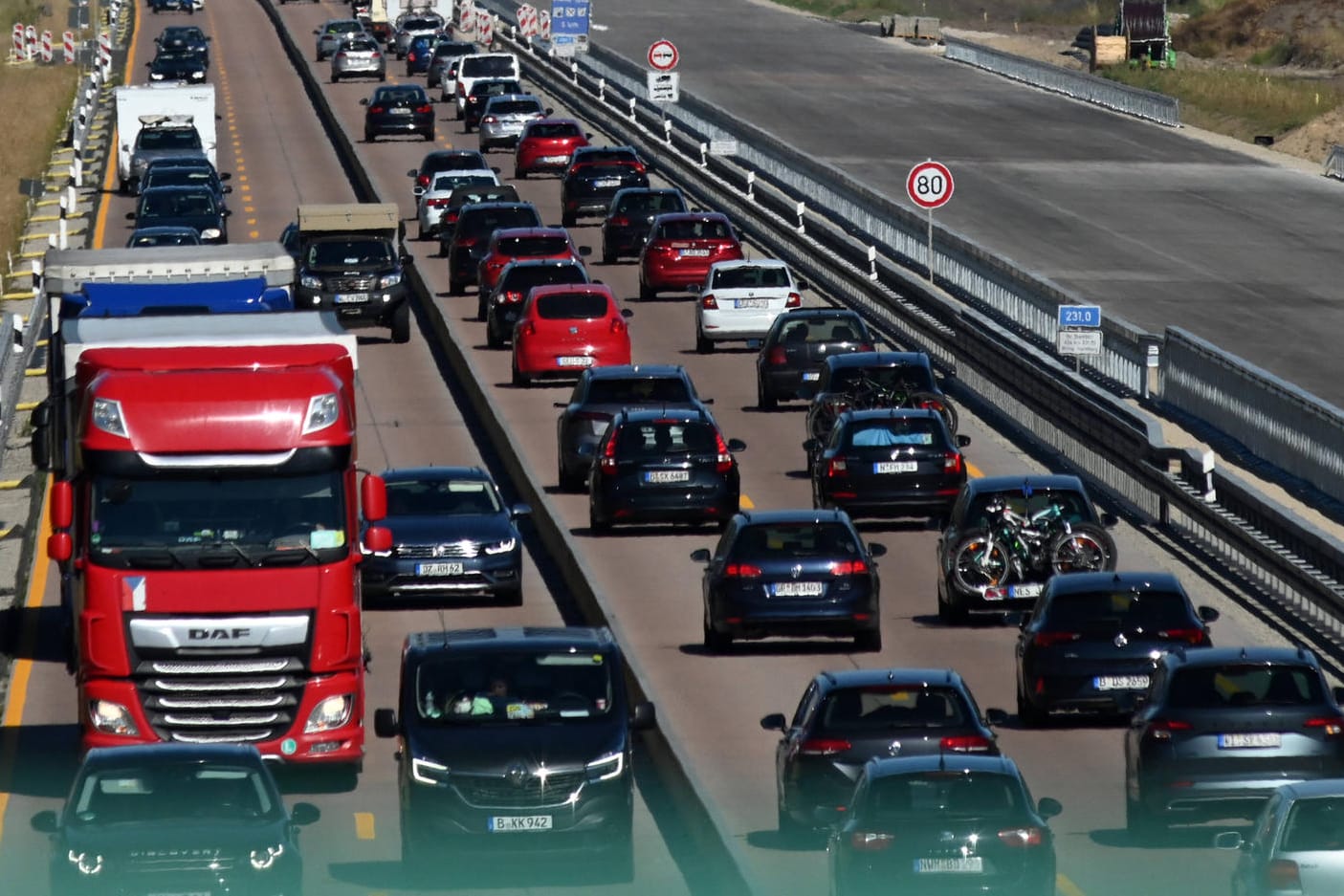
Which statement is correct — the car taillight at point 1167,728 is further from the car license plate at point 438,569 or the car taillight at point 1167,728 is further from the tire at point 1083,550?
the car license plate at point 438,569

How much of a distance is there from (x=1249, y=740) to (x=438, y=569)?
11.9 meters

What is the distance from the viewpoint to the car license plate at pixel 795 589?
27172 millimetres

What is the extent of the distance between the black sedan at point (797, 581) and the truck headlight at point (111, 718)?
7.50 m

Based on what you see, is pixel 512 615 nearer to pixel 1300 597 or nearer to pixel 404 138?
pixel 1300 597

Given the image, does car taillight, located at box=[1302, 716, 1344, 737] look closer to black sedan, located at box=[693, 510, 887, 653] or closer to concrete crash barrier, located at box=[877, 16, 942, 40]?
black sedan, located at box=[693, 510, 887, 653]

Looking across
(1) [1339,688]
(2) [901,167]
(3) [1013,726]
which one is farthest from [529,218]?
(1) [1339,688]

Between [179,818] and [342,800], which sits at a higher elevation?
[179,818]

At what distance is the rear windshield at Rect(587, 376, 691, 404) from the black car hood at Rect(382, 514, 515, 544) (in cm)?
606

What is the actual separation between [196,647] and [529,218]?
113ft

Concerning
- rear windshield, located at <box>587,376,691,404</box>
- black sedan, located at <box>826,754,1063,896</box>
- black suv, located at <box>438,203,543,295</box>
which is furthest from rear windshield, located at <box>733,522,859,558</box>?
black suv, located at <box>438,203,543,295</box>

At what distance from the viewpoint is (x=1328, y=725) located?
19844 millimetres

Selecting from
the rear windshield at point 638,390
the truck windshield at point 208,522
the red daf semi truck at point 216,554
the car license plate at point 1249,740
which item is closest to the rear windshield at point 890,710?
the car license plate at point 1249,740

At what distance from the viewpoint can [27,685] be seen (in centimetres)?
2766

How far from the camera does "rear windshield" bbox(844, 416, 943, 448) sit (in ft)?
109
